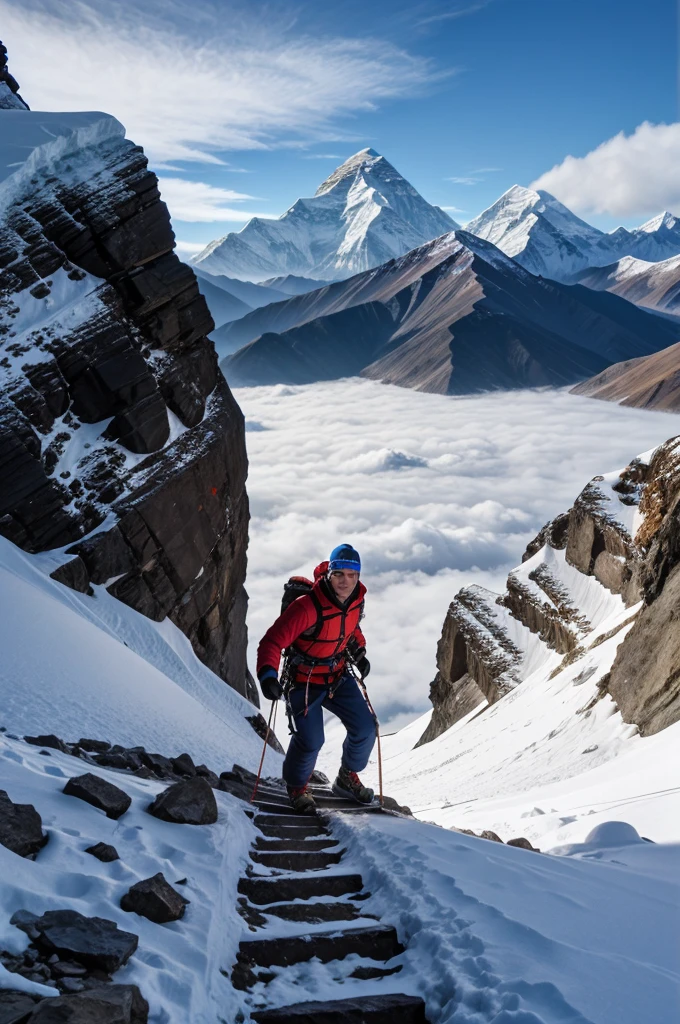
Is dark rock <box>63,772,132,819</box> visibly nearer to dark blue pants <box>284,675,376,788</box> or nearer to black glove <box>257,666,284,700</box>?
black glove <box>257,666,284,700</box>

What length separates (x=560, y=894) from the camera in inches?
202

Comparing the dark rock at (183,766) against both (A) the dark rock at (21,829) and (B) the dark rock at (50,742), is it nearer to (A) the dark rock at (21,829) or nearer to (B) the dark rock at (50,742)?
(B) the dark rock at (50,742)

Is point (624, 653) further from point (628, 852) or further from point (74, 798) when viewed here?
point (74, 798)

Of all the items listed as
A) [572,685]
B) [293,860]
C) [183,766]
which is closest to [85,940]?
[293,860]

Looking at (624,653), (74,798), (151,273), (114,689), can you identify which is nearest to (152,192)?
(151,273)

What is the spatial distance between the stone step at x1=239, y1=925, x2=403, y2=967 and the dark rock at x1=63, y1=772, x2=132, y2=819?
64.5 inches

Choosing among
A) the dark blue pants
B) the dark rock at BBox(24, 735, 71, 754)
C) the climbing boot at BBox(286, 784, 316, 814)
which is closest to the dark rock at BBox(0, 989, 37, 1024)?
the dark rock at BBox(24, 735, 71, 754)

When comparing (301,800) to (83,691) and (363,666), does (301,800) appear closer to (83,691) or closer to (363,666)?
(363,666)

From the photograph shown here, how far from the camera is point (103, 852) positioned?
14.8ft

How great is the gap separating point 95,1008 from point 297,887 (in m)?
2.51

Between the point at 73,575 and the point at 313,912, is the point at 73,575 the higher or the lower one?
the higher one

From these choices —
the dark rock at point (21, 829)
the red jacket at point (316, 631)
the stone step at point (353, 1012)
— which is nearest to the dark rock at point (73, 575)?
the red jacket at point (316, 631)

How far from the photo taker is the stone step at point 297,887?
509cm

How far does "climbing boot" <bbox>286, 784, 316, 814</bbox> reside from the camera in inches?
323
